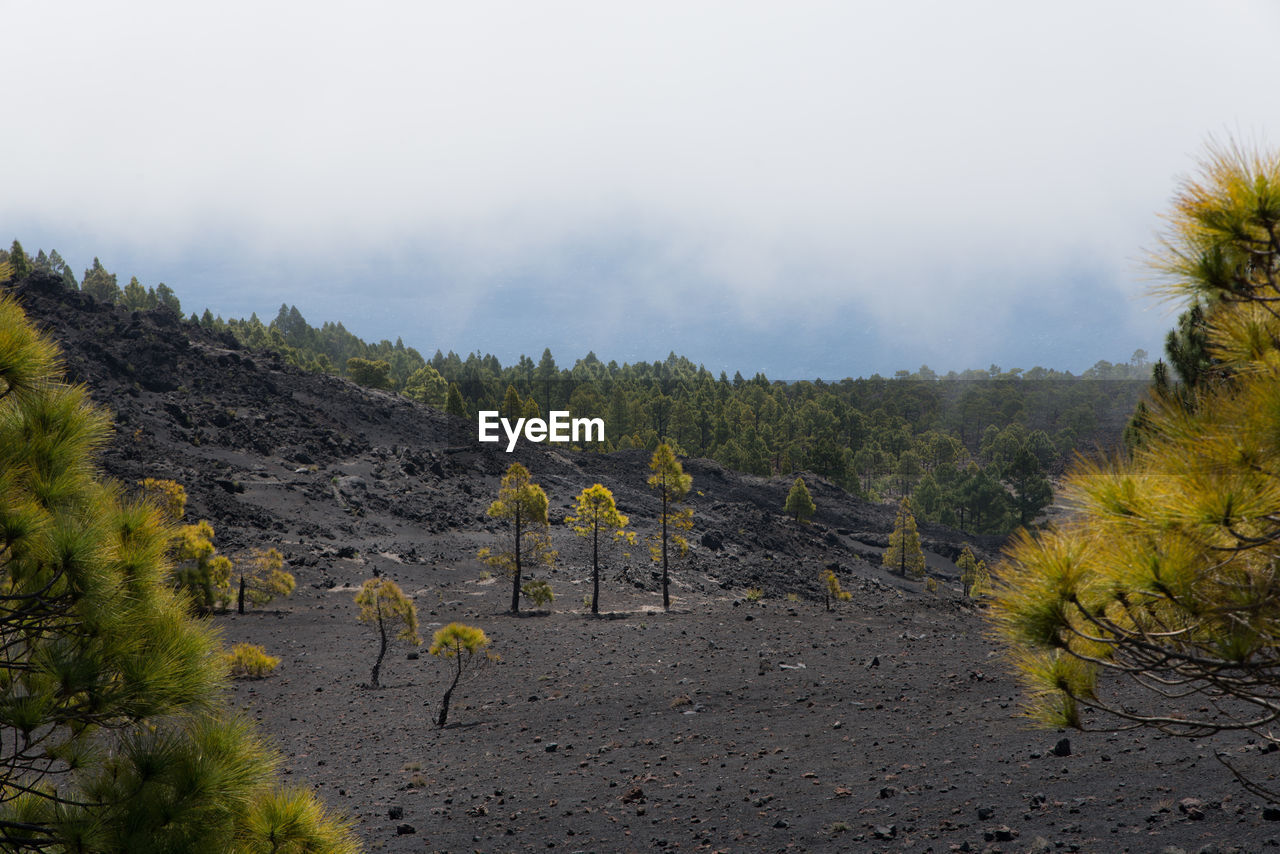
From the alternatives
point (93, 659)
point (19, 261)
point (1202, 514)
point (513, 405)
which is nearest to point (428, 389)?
point (513, 405)

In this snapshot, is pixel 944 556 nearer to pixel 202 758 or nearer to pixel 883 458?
pixel 883 458

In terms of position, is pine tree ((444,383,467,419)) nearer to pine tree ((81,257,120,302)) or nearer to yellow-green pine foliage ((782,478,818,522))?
yellow-green pine foliage ((782,478,818,522))

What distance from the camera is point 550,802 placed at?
1032cm

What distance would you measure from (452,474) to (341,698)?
145 feet

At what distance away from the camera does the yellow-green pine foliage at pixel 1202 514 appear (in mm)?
3010

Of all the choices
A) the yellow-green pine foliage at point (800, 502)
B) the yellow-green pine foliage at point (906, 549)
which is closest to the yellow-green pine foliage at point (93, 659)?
the yellow-green pine foliage at point (906, 549)

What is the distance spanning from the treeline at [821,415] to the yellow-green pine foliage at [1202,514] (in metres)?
64.8

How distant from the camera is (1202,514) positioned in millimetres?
3033

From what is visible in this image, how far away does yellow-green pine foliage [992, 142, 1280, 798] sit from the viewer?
3.01 m

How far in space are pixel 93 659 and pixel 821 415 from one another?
102 m

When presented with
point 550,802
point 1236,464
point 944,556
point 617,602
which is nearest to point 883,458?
point 944,556

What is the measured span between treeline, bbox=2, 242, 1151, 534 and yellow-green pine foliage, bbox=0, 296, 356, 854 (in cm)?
6730

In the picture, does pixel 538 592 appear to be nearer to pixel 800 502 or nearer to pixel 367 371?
pixel 800 502

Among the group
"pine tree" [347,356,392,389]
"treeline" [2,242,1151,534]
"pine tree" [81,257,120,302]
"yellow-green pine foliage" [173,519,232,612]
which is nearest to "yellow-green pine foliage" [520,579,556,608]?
"yellow-green pine foliage" [173,519,232,612]
